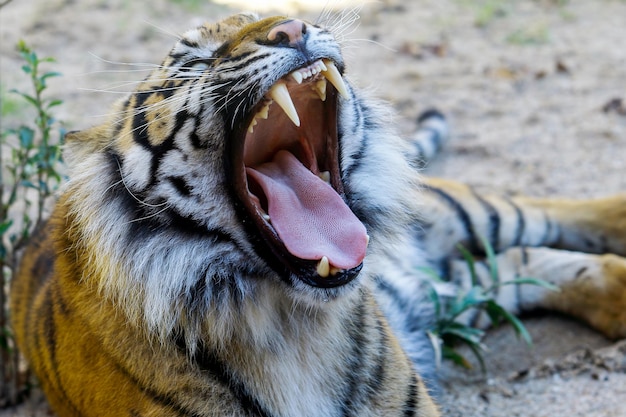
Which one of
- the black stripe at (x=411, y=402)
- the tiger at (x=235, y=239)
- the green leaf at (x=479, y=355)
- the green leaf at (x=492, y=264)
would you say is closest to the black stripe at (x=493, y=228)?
the green leaf at (x=492, y=264)

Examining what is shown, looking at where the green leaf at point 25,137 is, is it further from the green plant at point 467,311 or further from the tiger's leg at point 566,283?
the tiger's leg at point 566,283

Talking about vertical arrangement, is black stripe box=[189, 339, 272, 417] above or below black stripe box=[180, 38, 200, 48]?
below

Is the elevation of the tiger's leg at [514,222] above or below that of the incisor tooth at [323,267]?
below

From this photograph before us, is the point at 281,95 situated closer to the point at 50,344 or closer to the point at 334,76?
the point at 334,76

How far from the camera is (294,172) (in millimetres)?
1884

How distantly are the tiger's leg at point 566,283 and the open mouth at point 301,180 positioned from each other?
3.99 feet

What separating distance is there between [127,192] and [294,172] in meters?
0.40

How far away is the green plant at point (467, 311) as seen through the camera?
261 centimetres

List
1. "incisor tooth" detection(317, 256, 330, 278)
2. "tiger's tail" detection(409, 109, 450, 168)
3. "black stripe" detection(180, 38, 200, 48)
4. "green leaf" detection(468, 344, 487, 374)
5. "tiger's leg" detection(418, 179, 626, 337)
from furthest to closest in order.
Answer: "tiger's tail" detection(409, 109, 450, 168) → "tiger's leg" detection(418, 179, 626, 337) → "green leaf" detection(468, 344, 487, 374) → "black stripe" detection(180, 38, 200, 48) → "incisor tooth" detection(317, 256, 330, 278)

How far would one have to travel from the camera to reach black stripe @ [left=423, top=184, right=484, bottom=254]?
3160 millimetres

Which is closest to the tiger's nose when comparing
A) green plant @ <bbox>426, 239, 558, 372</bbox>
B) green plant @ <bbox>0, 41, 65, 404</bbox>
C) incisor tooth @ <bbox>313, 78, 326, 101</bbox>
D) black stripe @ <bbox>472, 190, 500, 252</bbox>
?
incisor tooth @ <bbox>313, 78, 326, 101</bbox>

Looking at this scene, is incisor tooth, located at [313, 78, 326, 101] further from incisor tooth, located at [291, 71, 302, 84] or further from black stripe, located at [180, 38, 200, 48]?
black stripe, located at [180, 38, 200, 48]

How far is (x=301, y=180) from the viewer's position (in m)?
1.87

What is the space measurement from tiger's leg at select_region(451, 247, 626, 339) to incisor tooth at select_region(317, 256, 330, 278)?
1.34 m
